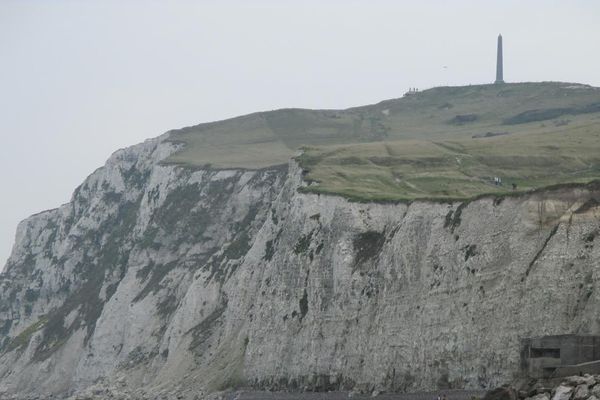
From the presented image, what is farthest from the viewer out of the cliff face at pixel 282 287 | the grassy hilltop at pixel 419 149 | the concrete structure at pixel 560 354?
the grassy hilltop at pixel 419 149

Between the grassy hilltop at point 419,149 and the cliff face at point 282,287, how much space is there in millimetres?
4269

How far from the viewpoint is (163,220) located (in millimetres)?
151500

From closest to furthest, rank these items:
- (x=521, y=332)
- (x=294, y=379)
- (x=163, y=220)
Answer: (x=521, y=332)
(x=294, y=379)
(x=163, y=220)

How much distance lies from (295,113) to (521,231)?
403 feet

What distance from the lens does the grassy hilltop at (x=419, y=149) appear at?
367ft

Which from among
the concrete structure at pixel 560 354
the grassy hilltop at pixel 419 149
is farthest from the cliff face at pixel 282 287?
the concrete structure at pixel 560 354

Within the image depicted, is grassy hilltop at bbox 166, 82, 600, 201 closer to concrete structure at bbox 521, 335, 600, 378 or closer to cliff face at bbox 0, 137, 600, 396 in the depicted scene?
cliff face at bbox 0, 137, 600, 396

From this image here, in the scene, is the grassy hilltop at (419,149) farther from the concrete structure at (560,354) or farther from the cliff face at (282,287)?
the concrete structure at (560,354)

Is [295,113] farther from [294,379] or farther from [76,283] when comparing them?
[294,379]

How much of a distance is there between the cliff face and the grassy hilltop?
4269 mm

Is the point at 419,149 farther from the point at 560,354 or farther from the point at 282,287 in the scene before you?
the point at 560,354

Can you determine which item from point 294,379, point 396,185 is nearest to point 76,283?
point 396,185

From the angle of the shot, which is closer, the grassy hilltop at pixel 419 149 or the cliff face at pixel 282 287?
the cliff face at pixel 282 287

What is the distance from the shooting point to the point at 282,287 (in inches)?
3999
